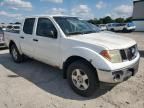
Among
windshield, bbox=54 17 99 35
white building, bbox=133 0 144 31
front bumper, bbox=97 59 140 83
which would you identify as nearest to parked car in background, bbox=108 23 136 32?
white building, bbox=133 0 144 31

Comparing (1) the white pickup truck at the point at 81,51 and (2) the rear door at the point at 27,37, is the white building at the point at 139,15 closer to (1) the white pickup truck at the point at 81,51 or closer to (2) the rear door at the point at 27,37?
(2) the rear door at the point at 27,37

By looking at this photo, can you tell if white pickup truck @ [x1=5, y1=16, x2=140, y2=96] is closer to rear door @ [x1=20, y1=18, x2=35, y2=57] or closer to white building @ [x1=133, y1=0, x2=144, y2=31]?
rear door @ [x1=20, y1=18, x2=35, y2=57]

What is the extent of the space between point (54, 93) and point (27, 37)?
2.40m

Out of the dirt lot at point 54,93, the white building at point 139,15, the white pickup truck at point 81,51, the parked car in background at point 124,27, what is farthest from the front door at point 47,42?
the white building at point 139,15

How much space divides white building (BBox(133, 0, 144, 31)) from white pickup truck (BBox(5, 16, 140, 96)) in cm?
2854

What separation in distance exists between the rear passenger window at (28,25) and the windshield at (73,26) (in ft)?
4.01

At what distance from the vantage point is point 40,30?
575cm

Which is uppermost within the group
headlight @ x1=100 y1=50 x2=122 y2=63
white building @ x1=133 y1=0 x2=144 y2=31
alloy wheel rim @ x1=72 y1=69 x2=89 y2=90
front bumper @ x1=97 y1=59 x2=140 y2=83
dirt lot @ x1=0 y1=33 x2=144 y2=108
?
white building @ x1=133 y1=0 x2=144 y2=31

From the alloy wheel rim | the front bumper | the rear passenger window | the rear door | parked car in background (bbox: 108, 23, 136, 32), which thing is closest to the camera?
the front bumper

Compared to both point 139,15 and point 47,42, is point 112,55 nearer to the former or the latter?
point 47,42

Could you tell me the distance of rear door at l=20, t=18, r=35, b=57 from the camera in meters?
6.18

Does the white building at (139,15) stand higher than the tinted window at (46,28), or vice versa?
the white building at (139,15)

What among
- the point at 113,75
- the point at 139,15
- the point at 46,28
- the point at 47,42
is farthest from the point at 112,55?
the point at 139,15

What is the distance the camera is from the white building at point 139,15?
105 feet
